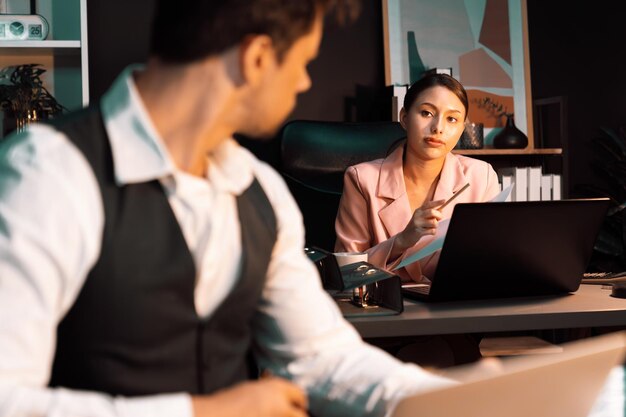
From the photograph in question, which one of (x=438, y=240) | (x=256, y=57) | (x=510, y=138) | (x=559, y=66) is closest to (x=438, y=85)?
(x=438, y=240)

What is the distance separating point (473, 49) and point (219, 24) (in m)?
4.20

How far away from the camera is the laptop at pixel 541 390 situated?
30.7 inches

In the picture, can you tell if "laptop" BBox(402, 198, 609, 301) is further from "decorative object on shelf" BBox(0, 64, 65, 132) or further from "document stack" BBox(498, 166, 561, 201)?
"document stack" BBox(498, 166, 561, 201)

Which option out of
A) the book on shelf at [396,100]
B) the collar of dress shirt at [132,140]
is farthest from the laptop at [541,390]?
the book on shelf at [396,100]

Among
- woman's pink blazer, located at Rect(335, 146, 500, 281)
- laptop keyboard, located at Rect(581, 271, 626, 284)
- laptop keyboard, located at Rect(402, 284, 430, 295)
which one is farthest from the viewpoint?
woman's pink blazer, located at Rect(335, 146, 500, 281)

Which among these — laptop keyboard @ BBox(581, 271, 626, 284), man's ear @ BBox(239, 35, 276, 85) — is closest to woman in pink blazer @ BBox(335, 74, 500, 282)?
laptop keyboard @ BBox(581, 271, 626, 284)

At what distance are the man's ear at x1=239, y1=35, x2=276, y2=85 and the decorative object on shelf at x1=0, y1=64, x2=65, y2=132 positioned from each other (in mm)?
3013

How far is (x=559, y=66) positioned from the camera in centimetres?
523

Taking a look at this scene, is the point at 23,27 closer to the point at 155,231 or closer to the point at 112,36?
the point at 112,36

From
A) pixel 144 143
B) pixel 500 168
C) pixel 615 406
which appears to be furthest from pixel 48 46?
pixel 615 406

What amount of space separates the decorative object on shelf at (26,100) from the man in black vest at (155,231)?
9.52 feet

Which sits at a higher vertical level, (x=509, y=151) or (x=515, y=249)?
(x=509, y=151)

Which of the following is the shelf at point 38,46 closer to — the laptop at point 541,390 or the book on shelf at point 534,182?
the book on shelf at point 534,182

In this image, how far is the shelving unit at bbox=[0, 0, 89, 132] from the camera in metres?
4.03
